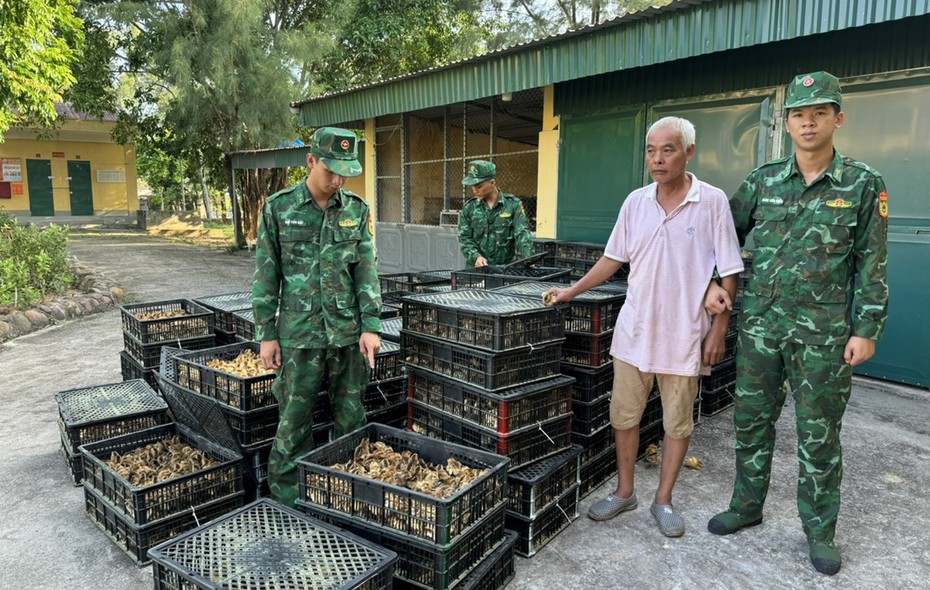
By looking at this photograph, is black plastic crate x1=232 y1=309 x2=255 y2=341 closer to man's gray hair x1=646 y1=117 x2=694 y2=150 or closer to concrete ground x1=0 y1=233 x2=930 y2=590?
concrete ground x1=0 y1=233 x2=930 y2=590

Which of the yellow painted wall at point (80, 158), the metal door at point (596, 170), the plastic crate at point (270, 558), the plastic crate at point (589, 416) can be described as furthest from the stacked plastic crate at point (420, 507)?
the yellow painted wall at point (80, 158)

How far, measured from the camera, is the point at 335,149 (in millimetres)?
2752

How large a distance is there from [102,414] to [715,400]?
4043mm

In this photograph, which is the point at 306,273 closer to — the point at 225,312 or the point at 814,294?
the point at 225,312

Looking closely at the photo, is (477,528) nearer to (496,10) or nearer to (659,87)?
(659,87)

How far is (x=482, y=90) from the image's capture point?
737 centimetres

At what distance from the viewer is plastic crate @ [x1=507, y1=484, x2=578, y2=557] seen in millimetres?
2760

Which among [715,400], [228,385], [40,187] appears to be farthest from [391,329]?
[40,187]

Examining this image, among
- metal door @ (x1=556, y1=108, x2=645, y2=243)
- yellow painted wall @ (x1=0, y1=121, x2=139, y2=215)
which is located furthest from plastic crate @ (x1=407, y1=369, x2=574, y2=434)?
yellow painted wall @ (x1=0, y1=121, x2=139, y2=215)

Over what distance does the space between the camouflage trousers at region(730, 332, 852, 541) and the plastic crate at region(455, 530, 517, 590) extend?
1.16 metres

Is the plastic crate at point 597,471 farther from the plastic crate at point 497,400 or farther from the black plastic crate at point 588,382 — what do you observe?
the plastic crate at point 497,400

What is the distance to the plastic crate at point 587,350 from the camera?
10.9ft

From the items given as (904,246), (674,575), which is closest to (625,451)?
(674,575)

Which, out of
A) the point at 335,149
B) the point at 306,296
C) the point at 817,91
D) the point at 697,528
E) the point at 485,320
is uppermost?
the point at 817,91
